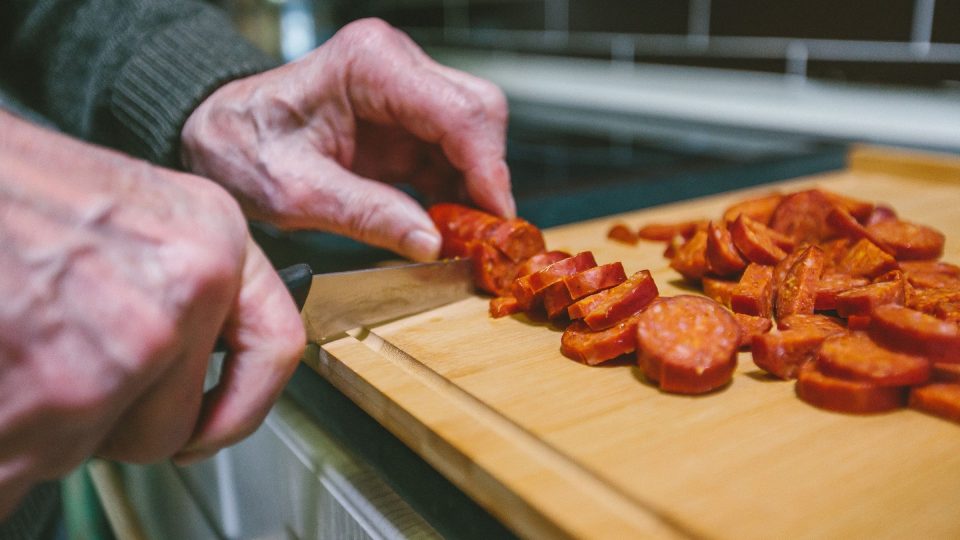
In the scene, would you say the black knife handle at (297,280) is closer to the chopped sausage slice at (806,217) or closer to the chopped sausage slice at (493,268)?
the chopped sausage slice at (493,268)

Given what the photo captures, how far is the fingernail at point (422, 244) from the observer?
3.78ft

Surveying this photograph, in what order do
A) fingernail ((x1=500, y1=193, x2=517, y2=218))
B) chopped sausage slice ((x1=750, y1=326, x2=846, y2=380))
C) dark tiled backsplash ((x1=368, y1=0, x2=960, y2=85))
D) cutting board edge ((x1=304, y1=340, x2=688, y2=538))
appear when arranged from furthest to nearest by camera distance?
1. dark tiled backsplash ((x1=368, y1=0, x2=960, y2=85))
2. fingernail ((x1=500, y1=193, x2=517, y2=218))
3. chopped sausage slice ((x1=750, y1=326, x2=846, y2=380))
4. cutting board edge ((x1=304, y1=340, x2=688, y2=538))

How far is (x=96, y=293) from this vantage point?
0.51 meters

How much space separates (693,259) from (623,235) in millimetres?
238

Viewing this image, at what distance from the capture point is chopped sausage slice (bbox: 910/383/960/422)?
740mm

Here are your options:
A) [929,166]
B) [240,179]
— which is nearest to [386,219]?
[240,179]

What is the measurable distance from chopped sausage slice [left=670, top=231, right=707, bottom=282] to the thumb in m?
0.38

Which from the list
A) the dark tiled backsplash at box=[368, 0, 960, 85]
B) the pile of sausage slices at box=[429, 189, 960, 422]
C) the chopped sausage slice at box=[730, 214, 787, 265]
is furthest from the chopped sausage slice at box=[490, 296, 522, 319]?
the dark tiled backsplash at box=[368, 0, 960, 85]

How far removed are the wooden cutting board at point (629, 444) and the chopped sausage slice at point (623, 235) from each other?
39 cm

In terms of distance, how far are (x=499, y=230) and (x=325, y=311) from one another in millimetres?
296

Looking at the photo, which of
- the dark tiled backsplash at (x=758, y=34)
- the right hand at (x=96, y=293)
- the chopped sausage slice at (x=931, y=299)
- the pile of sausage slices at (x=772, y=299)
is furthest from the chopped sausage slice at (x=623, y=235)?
the dark tiled backsplash at (x=758, y=34)

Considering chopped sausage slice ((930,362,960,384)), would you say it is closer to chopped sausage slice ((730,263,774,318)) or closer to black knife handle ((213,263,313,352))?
chopped sausage slice ((730,263,774,318))

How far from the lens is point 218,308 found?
59 centimetres

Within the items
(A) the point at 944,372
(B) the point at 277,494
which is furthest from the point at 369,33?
(A) the point at 944,372
